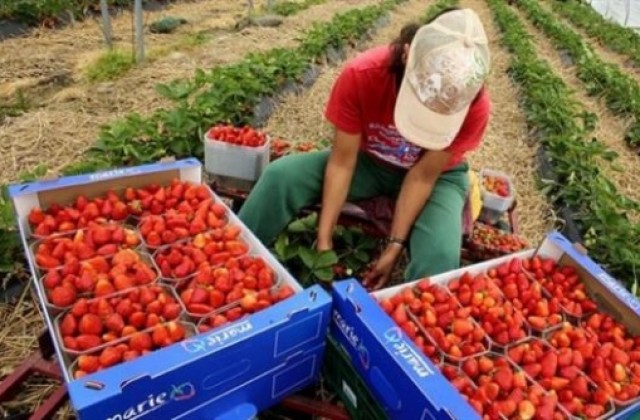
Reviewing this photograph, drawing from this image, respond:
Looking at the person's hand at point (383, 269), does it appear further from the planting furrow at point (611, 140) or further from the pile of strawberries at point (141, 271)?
the planting furrow at point (611, 140)

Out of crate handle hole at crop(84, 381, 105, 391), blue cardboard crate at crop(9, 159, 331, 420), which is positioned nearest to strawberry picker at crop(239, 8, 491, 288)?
blue cardboard crate at crop(9, 159, 331, 420)

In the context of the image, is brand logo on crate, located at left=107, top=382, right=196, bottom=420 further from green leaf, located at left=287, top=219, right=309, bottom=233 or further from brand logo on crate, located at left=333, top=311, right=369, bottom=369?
green leaf, located at left=287, top=219, right=309, bottom=233

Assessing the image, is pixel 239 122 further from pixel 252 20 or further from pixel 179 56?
pixel 252 20

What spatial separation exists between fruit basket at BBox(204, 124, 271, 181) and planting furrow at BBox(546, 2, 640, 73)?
9.20m

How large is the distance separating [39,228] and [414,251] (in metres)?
1.44

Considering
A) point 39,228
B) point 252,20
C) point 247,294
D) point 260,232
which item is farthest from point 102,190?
point 252,20

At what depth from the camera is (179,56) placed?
6.00 meters

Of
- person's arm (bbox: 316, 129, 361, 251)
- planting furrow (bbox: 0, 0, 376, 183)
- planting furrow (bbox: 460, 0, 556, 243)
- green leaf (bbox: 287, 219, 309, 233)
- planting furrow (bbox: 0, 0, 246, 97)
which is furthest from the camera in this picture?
planting furrow (bbox: 0, 0, 246, 97)

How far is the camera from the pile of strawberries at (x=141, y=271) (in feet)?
5.06

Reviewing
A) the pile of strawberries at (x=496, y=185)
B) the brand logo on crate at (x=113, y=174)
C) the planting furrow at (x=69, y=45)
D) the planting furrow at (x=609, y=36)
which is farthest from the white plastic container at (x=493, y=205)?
the planting furrow at (x=609, y=36)

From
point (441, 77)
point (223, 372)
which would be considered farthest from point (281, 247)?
point (441, 77)

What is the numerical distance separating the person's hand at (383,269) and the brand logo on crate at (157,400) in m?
1.08

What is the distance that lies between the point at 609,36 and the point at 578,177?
11.0 m

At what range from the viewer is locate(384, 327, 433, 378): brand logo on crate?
Answer: 4.80 feet
